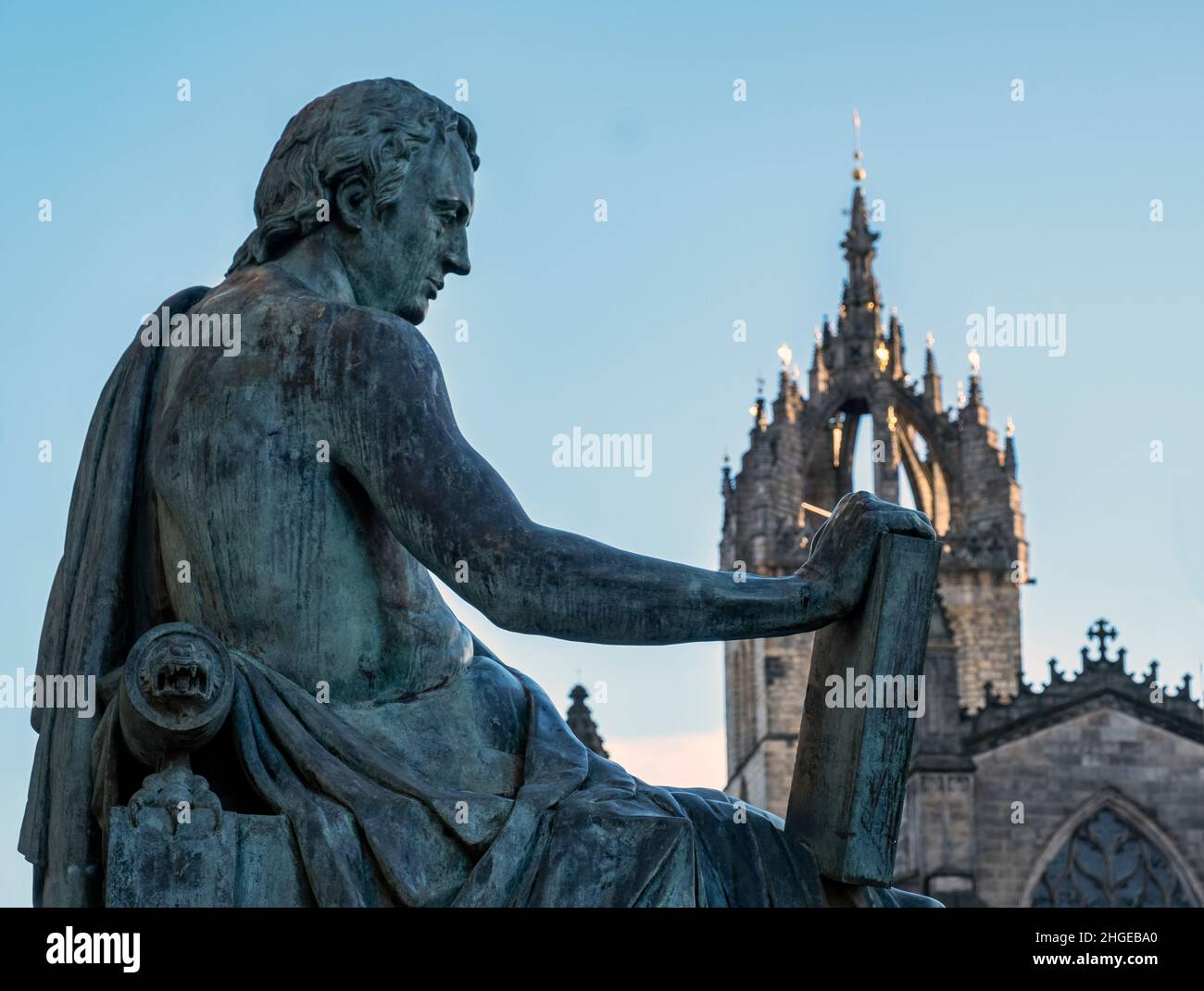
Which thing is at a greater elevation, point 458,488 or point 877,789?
point 458,488

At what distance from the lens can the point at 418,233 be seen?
12.3 feet

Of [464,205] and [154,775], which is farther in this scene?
[464,205]

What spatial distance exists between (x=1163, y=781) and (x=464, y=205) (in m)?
41.3

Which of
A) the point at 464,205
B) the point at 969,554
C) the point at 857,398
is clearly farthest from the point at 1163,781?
the point at 464,205

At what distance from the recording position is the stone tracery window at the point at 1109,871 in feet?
137

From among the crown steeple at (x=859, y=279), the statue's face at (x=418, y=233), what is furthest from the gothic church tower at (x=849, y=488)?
the statue's face at (x=418, y=233)

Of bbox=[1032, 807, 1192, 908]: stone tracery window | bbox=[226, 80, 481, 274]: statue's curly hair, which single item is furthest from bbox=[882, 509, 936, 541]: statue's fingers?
bbox=[1032, 807, 1192, 908]: stone tracery window

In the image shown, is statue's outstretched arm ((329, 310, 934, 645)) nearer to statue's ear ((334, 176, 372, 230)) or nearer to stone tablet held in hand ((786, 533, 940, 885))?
stone tablet held in hand ((786, 533, 940, 885))

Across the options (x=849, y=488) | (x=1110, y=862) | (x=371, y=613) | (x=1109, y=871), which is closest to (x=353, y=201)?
(x=371, y=613)

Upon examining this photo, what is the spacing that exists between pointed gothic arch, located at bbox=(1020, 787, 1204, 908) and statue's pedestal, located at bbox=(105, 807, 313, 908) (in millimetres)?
39645

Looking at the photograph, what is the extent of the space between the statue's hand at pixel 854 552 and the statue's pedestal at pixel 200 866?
0.88 meters

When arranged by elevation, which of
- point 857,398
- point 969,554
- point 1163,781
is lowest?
point 1163,781

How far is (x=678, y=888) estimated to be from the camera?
3.24m
